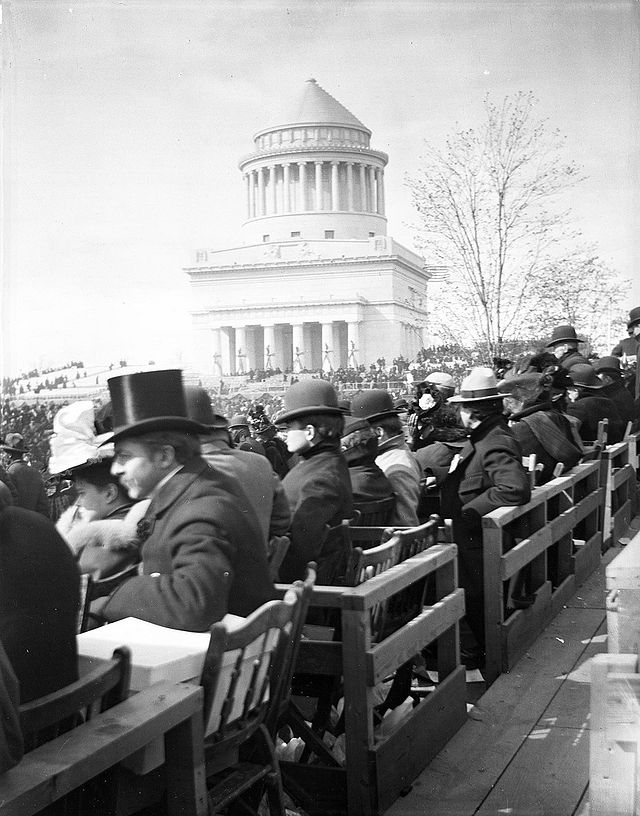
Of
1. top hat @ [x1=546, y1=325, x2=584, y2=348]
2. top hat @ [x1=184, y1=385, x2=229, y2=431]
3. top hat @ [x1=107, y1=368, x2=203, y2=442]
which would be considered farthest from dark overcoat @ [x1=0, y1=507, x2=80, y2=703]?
top hat @ [x1=546, y1=325, x2=584, y2=348]

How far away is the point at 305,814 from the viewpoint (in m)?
3.19

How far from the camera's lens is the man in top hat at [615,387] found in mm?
4265

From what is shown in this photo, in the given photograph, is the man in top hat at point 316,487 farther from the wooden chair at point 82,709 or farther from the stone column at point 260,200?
the wooden chair at point 82,709

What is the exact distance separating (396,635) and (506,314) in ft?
3.47

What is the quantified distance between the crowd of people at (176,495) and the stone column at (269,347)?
10 cm

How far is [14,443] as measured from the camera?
233 centimetres

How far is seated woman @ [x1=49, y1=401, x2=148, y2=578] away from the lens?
2.35 metres

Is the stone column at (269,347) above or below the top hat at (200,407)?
above

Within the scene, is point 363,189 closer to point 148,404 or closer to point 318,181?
point 318,181

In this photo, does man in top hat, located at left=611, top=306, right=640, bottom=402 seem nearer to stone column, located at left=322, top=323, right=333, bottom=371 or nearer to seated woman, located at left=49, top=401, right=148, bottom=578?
stone column, located at left=322, top=323, right=333, bottom=371

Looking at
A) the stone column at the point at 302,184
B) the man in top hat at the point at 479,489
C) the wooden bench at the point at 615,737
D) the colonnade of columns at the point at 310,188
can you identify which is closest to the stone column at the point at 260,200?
A: the colonnade of columns at the point at 310,188

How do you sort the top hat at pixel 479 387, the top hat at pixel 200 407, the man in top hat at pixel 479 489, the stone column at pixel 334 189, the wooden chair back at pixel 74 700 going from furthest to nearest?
the man in top hat at pixel 479 489 < the top hat at pixel 479 387 < the stone column at pixel 334 189 < the top hat at pixel 200 407 < the wooden chair back at pixel 74 700

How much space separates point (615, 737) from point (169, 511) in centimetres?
138

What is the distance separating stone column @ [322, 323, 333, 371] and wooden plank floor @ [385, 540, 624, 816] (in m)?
1.42
